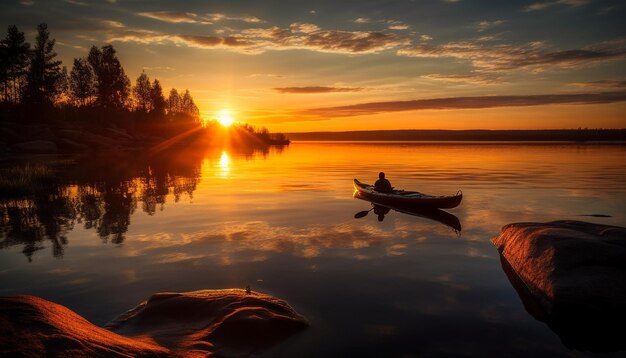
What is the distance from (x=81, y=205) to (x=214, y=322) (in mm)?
18941

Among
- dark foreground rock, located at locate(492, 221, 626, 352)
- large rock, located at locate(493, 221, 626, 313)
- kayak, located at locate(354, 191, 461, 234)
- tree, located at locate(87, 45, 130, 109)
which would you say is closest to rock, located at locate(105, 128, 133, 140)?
tree, located at locate(87, 45, 130, 109)

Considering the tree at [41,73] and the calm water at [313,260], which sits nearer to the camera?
the calm water at [313,260]

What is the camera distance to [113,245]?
14.5 meters

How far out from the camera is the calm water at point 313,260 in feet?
26.6

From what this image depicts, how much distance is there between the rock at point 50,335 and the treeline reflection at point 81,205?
31.4 ft

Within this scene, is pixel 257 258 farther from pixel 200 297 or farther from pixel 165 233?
pixel 165 233

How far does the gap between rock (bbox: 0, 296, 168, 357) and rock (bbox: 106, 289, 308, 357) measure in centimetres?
148

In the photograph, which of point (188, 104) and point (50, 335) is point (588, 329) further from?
point (188, 104)

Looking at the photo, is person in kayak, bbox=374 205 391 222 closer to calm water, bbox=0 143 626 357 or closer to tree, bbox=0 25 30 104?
calm water, bbox=0 143 626 357

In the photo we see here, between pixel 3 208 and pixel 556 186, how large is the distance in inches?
1489

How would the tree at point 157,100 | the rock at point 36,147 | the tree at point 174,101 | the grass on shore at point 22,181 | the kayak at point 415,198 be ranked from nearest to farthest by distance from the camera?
the kayak at point 415,198 < the grass on shore at point 22,181 < the rock at point 36,147 < the tree at point 157,100 < the tree at point 174,101

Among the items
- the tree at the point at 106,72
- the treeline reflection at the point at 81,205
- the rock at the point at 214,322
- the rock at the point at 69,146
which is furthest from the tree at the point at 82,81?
the rock at the point at 214,322

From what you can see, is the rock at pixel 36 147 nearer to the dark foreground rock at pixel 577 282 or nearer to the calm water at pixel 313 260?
the calm water at pixel 313 260

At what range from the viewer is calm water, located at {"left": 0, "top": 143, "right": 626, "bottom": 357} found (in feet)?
26.6
